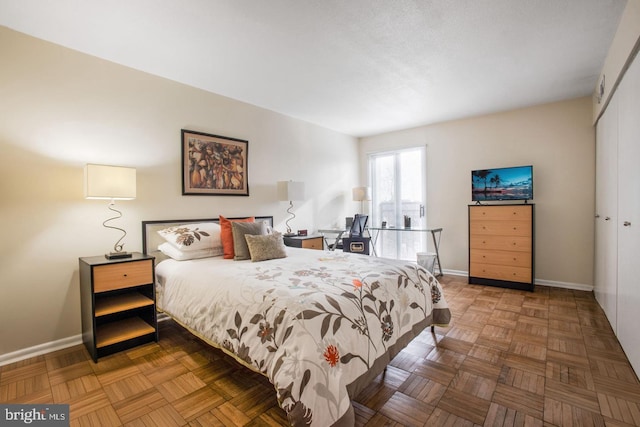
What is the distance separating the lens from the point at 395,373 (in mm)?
2072

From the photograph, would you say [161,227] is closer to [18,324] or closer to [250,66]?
[18,324]

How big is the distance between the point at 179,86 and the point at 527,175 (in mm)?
4597

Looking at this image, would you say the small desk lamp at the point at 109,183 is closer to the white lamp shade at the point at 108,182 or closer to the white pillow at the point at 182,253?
the white lamp shade at the point at 108,182

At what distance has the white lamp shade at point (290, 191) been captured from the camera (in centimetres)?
409

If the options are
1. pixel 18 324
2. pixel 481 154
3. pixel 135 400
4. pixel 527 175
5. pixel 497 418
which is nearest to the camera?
pixel 497 418

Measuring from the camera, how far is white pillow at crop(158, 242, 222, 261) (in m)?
2.80

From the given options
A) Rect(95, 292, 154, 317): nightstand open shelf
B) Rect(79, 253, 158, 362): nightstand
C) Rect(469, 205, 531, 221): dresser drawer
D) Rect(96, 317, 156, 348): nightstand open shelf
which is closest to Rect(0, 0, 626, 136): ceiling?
Rect(469, 205, 531, 221): dresser drawer

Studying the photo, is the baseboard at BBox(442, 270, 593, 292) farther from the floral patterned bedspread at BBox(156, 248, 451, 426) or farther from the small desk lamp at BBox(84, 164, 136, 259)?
the small desk lamp at BBox(84, 164, 136, 259)

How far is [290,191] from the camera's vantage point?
409cm

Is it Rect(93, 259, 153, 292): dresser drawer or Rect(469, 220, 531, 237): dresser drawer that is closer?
Rect(93, 259, 153, 292): dresser drawer

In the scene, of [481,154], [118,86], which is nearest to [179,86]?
[118,86]

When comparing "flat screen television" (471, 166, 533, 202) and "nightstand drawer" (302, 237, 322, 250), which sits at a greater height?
"flat screen television" (471, 166, 533, 202)

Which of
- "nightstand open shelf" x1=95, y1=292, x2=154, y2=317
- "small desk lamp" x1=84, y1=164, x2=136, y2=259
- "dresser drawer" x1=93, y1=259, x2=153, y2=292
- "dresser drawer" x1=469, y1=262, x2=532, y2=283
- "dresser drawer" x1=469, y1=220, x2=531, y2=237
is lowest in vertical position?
"dresser drawer" x1=469, y1=262, x2=532, y2=283

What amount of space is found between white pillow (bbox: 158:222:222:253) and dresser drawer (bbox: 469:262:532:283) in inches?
141
